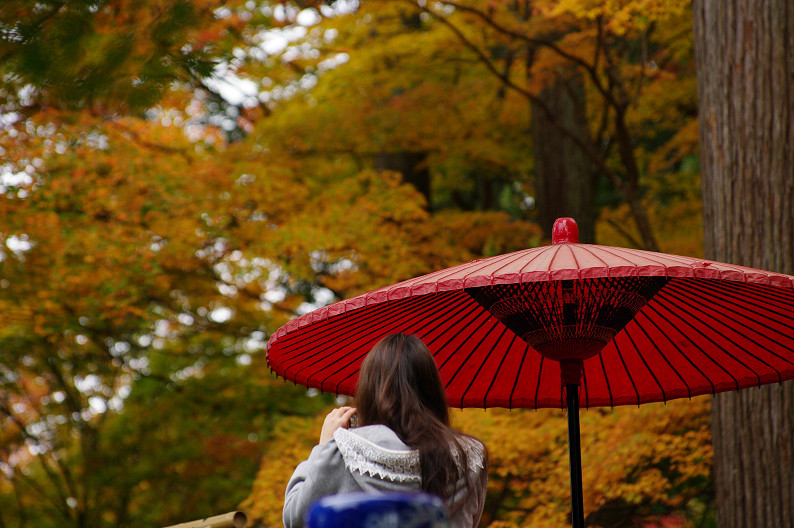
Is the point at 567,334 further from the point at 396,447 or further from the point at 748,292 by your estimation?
the point at 396,447

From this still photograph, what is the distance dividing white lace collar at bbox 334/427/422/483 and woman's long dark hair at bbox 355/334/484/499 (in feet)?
0.09

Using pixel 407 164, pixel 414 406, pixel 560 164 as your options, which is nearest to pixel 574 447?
pixel 414 406

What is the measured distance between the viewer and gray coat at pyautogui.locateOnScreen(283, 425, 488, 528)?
1771 millimetres

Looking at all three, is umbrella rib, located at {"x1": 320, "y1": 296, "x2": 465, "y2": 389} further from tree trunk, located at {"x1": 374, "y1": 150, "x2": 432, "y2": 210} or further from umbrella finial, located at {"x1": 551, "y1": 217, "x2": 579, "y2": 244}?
tree trunk, located at {"x1": 374, "y1": 150, "x2": 432, "y2": 210}

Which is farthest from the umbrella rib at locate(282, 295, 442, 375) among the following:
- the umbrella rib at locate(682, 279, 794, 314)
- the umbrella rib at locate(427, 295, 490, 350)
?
the umbrella rib at locate(682, 279, 794, 314)

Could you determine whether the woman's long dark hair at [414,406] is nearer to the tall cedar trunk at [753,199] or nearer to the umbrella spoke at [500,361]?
the umbrella spoke at [500,361]

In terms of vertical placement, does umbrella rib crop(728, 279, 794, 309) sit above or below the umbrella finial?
below

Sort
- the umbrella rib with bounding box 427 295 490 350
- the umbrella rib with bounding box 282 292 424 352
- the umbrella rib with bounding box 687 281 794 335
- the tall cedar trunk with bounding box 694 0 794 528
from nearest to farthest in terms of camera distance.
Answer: the umbrella rib with bounding box 687 281 794 335
the umbrella rib with bounding box 282 292 424 352
the umbrella rib with bounding box 427 295 490 350
the tall cedar trunk with bounding box 694 0 794 528

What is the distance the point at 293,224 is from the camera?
6.66 meters

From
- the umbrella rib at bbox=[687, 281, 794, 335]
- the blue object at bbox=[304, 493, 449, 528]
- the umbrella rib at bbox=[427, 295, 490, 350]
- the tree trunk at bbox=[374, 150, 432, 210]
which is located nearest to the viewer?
the blue object at bbox=[304, 493, 449, 528]

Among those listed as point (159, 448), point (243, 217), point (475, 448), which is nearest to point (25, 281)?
point (243, 217)

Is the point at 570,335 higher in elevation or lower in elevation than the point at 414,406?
lower

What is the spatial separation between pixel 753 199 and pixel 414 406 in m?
3.21

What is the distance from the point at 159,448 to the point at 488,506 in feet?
13.6
